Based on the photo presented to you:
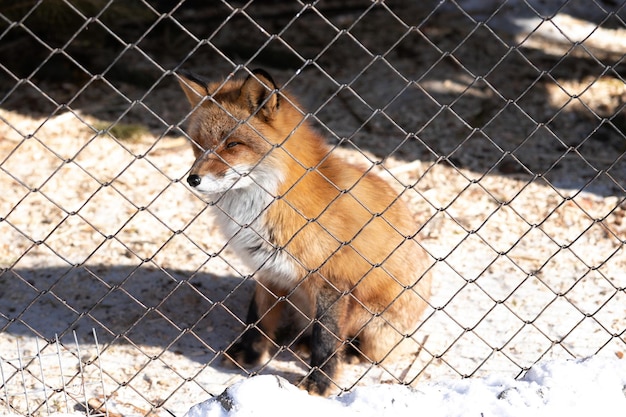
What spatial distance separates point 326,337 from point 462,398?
835mm

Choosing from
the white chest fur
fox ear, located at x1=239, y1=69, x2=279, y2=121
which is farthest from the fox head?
the white chest fur

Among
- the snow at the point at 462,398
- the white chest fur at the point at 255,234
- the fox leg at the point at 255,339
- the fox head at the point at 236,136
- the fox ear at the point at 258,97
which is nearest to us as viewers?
the snow at the point at 462,398

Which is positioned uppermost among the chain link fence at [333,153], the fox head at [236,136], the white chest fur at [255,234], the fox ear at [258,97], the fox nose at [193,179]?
the fox ear at [258,97]

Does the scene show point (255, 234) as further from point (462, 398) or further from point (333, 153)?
point (462, 398)

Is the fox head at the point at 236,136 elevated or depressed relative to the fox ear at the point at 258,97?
depressed

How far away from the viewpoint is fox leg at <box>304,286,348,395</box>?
3555mm

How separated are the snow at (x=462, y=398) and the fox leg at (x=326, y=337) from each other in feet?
1.86

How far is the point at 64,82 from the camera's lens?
697 cm

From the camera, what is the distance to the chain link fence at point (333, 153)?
10.9ft

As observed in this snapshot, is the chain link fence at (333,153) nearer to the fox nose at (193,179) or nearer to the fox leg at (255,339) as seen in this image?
the fox leg at (255,339)

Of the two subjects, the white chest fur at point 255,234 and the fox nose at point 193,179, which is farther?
the white chest fur at point 255,234

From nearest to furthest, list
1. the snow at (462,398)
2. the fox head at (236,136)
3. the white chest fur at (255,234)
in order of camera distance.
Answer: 1. the snow at (462,398)
2. the fox head at (236,136)
3. the white chest fur at (255,234)

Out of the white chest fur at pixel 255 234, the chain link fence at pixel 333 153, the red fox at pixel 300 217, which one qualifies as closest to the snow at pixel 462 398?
the chain link fence at pixel 333 153

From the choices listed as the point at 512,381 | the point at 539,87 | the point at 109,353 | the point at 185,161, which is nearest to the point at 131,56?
the point at 185,161
